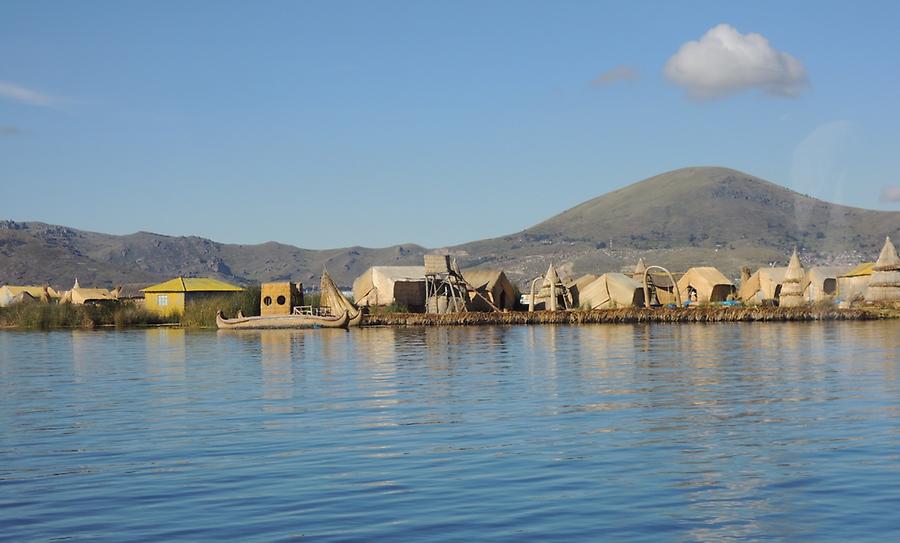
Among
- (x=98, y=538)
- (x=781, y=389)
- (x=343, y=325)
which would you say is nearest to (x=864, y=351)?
(x=781, y=389)

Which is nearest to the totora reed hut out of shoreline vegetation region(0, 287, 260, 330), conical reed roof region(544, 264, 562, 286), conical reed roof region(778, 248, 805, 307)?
conical reed roof region(778, 248, 805, 307)

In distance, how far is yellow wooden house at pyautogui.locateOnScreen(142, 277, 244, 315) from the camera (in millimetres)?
71375

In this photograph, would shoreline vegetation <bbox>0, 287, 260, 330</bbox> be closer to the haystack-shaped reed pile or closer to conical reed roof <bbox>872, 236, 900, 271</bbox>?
the haystack-shaped reed pile

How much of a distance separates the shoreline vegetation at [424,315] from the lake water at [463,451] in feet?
83.2

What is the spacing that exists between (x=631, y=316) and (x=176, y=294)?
29.9 meters

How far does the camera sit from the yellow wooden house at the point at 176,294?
7138cm

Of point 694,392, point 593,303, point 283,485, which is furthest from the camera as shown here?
point 593,303

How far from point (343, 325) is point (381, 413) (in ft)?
131

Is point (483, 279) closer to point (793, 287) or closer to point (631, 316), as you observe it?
point (631, 316)

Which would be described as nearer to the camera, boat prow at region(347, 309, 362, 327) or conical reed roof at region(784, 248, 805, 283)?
conical reed roof at region(784, 248, 805, 283)

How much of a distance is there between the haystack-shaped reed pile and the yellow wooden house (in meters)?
15.3

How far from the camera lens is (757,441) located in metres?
15.3

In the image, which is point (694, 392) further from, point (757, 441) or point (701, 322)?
point (701, 322)

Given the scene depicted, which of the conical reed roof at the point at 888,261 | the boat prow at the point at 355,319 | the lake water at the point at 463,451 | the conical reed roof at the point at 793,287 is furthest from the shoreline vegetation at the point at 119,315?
the lake water at the point at 463,451
